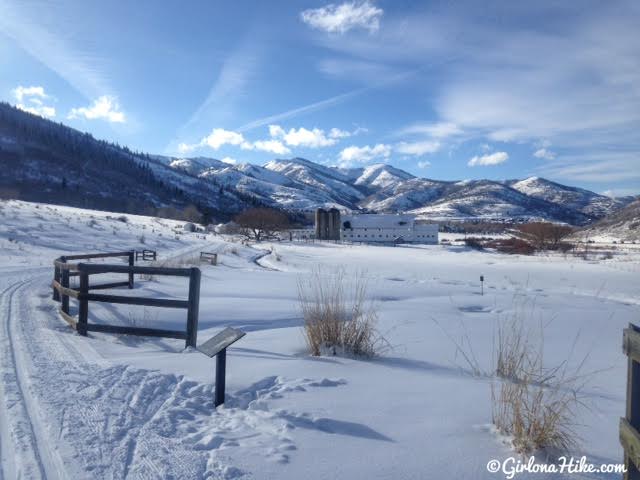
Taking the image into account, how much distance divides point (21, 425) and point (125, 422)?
2.81 feet

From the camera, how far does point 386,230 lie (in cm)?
9650

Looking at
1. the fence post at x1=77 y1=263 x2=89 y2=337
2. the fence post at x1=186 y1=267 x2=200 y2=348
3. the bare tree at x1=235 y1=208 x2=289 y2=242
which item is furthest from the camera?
the bare tree at x1=235 y1=208 x2=289 y2=242

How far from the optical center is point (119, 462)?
3.14m

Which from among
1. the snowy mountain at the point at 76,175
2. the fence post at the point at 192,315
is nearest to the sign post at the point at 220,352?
the fence post at the point at 192,315

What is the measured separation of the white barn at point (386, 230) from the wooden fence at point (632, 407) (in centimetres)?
9199

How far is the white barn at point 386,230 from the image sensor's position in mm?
95062

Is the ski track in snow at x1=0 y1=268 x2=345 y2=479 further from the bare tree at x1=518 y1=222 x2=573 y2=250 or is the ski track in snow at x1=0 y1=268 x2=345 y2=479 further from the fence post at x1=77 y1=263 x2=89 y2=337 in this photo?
the bare tree at x1=518 y1=222 x2=573 y2=250

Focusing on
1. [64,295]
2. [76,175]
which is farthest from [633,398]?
[76,175]

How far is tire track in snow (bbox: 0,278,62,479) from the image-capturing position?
10.0 feet

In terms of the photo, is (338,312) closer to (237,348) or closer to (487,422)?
(237,348)

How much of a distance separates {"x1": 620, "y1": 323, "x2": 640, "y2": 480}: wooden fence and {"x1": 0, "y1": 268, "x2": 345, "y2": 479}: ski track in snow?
2.14 m

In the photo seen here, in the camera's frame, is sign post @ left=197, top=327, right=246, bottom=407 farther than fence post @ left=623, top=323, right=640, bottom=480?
Yes

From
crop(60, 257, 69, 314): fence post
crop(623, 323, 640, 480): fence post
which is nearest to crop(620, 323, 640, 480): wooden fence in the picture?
crop(623, 323, 640, 480): fence post

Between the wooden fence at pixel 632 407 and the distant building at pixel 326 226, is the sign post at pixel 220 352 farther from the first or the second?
the distant building at pixel 326 226
